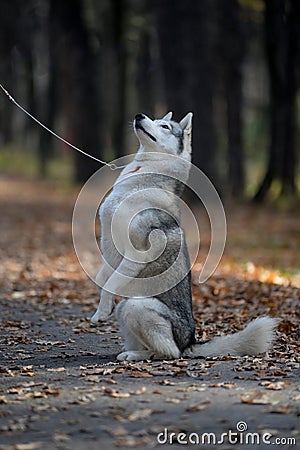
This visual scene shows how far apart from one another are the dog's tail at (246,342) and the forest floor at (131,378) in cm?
12

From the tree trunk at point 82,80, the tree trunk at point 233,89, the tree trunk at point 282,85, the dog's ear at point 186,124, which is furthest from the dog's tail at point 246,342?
the tree trunk at point 82,80

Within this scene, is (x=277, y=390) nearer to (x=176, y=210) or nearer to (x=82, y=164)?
(x=176, y=210)

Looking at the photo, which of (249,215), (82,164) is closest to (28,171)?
(82,164)

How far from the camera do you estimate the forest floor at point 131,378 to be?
20.1ft

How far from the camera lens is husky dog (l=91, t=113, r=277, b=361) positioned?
8.25 meters

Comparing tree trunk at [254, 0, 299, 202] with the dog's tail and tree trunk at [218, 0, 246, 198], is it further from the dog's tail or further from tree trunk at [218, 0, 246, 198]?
the dog's tail

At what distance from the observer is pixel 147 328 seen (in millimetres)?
8180


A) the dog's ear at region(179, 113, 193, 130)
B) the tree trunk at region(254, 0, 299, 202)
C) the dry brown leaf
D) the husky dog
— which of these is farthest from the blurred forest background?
the dry brown leaf

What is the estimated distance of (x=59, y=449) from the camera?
5.80 meters

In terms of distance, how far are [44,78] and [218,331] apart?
5425 cm

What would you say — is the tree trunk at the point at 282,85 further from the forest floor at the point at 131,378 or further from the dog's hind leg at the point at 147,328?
the dog's hind leg at the point at 147,328

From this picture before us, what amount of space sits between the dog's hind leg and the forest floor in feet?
0.45

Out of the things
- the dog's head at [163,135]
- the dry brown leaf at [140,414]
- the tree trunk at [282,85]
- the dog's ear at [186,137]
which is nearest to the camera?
the dry brown leaf at [140,414]

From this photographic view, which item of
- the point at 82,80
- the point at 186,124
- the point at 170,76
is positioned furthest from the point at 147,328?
the point at 82,80
